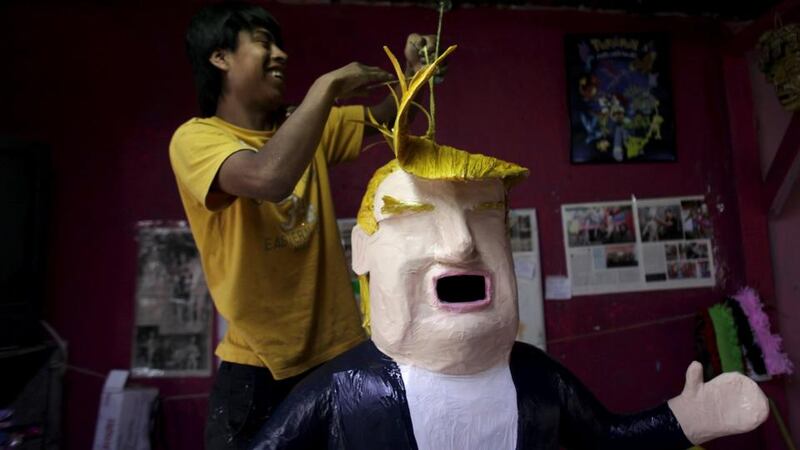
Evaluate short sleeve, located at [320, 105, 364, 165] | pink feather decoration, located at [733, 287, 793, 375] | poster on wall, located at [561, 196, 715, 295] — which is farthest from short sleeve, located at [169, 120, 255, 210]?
pink feather decoration, located at [733, 287, 793, 375]

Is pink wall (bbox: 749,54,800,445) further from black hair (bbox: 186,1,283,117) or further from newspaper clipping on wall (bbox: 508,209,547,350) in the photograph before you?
black hair (bbox: 186,1,283,117)

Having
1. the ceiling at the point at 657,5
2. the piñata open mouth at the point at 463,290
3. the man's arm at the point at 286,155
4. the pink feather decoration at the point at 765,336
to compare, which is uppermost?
the ceiling at the point at 657,5

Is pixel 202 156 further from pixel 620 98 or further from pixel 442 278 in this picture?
pixel 620 98

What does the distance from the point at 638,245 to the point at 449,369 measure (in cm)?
141

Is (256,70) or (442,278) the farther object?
(256,70)

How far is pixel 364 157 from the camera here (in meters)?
1.90

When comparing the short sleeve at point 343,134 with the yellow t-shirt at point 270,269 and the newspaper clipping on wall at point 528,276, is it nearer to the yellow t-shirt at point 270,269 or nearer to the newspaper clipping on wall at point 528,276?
the yellow t-shirt at point 270,269

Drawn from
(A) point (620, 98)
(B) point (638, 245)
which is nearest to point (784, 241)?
(B) point (638, 245)

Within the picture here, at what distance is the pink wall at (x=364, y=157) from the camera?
1.80 meters

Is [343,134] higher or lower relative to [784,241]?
higher

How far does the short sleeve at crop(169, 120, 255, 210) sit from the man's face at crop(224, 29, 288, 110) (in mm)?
134

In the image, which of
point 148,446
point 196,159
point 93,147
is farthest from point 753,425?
point 93,147

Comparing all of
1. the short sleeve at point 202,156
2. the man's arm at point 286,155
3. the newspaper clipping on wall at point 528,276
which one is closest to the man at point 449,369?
A: the man's arm at point 286,155

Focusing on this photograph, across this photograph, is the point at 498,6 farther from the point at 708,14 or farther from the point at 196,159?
the point at 196,159
